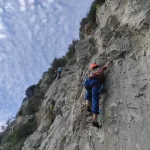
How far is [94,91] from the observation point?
33.7ft

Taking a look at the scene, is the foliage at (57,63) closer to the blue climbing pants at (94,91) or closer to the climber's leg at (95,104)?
the blue climbing pants at (94,91)

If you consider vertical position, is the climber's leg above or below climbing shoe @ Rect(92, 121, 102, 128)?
above

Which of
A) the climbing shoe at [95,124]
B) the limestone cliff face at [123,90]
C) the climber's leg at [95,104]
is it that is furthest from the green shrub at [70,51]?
the climbing shoe at [95,124]

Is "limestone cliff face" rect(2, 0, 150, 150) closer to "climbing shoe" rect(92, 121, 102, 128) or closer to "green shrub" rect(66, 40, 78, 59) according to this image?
"climbing shoe" rect(92, 121, 102, 128)

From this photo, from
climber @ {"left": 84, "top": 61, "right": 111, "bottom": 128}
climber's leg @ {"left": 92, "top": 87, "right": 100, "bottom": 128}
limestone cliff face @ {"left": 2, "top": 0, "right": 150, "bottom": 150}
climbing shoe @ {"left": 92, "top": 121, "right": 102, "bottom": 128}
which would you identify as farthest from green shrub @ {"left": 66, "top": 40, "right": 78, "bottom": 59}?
climbing shoe @ {"left": 92, "top": 121, "right": 102, "bottom": 128}

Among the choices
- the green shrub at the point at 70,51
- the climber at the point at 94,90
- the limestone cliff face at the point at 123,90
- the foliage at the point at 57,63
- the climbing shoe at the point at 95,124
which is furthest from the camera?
the foliage at the point at 57,63

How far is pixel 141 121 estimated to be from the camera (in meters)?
8.23

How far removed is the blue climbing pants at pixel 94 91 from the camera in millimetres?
9930

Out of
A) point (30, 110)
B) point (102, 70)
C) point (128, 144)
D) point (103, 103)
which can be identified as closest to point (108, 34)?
point (102, 70)

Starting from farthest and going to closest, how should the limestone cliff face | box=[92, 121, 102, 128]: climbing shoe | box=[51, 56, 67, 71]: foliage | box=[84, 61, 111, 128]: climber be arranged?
box=[51, 56, 67, 71]: foliage
box=[84, 61, 111, 128]: climber
box=[92, 121, 102, 128]: climbing shoe
the limestone cliff face

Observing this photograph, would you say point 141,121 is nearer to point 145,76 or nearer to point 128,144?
point 128,144

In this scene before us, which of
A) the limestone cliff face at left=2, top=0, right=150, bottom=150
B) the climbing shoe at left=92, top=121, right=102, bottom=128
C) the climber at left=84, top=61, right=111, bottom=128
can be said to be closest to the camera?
the limestone cliff face at left=2, top=0, right=150, bottom=150

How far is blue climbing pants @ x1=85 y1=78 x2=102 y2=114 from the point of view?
9.93m

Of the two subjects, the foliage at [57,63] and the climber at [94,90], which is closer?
the climber at [94,90]
